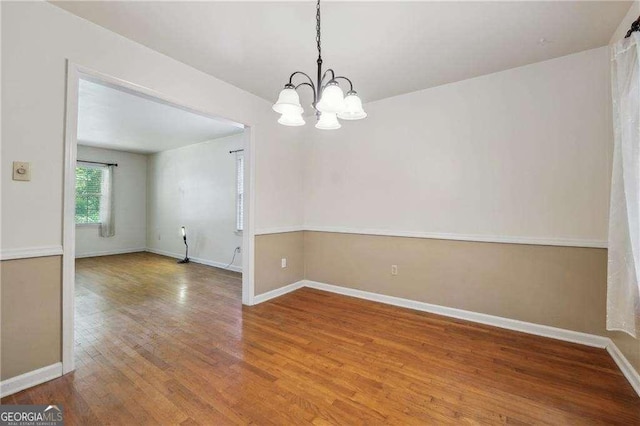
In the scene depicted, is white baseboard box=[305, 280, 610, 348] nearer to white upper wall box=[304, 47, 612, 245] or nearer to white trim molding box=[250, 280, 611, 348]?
white trim molding box=[250, 280, 611, 348]

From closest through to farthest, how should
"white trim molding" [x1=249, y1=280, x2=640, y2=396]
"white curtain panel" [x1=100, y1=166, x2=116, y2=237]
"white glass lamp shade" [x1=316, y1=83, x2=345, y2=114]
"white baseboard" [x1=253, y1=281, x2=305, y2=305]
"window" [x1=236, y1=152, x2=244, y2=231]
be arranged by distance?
1. "white glass lamp shade" [x1=316, y1=83, x2=345, y2=114]
2. "white trim molding" [x1=249, y1=280, x2=640, y2=396]
3. "white baseboard" [x1=253, y1=281, x2=305, y2=305]
4. "window" [x1=236, y1=152, x2=244, y2=231]
5. "white curtain panel" [x1=100, y1=166, x2=116, y2=237]

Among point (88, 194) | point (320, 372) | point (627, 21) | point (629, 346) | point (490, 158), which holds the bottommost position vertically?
point (320, 372)

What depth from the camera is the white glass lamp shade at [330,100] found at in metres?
1.57

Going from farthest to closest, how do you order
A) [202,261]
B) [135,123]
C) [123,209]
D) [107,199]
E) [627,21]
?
[123,209] < [107,199] < [202,261] < [135,123] < [627,21]

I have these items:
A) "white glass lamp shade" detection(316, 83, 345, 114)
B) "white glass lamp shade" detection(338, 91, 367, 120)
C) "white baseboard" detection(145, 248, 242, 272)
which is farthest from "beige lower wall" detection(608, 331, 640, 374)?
"white baseboard" detection(145, 248, 242, 272)

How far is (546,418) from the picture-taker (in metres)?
1.62

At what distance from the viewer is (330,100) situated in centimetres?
157

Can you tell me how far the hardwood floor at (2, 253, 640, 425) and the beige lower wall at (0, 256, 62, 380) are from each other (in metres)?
0.20

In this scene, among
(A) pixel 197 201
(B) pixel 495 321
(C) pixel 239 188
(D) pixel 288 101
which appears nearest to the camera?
(D) pixel 288 101

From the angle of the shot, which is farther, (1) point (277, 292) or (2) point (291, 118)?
(1) point (277, 292)

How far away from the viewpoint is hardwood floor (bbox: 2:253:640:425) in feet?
5.43

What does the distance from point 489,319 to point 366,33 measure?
3.00 m

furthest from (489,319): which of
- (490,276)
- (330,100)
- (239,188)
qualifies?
(239,188)

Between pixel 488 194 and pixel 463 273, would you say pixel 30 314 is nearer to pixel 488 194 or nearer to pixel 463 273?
pixel 463 273
